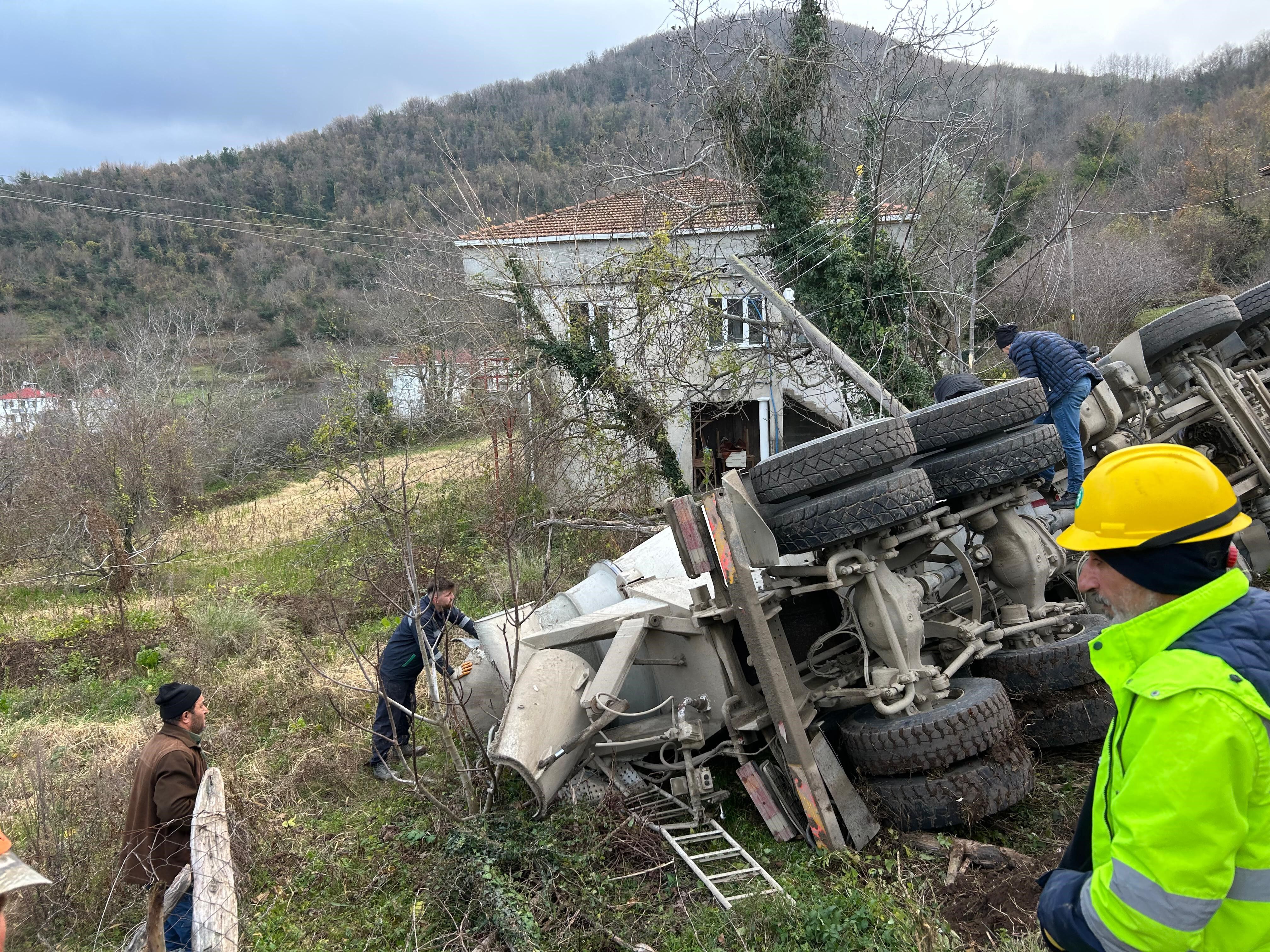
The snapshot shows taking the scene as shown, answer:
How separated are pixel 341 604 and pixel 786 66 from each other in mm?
10483

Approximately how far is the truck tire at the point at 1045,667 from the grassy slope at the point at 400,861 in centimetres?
50

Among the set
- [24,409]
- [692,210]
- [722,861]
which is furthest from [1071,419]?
[24,409]

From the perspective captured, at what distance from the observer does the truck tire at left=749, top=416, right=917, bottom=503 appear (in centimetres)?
408

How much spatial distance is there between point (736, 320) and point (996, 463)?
881 centimetres

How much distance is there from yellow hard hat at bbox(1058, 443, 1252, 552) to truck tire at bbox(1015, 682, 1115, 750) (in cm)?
326

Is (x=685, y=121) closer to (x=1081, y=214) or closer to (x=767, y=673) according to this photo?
(x=767, y=673)

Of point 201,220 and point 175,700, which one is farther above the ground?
point 201,220

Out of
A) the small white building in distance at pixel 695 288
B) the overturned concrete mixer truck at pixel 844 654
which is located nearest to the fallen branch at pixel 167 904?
the overturned concrete mixer truck at pixel 844 654

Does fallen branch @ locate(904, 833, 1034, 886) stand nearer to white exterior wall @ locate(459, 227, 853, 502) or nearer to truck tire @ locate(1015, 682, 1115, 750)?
truck tire @ locate(1015, 682, 1115, 750)

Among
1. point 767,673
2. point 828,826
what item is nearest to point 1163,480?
point 767,673

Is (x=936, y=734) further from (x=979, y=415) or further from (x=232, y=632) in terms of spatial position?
(x=232, y=632)

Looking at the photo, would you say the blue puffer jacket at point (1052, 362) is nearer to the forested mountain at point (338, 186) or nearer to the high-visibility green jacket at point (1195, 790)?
the high-visibility green jacket at point (1195, 790)

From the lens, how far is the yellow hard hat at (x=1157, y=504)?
151cm

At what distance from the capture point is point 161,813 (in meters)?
3.99
